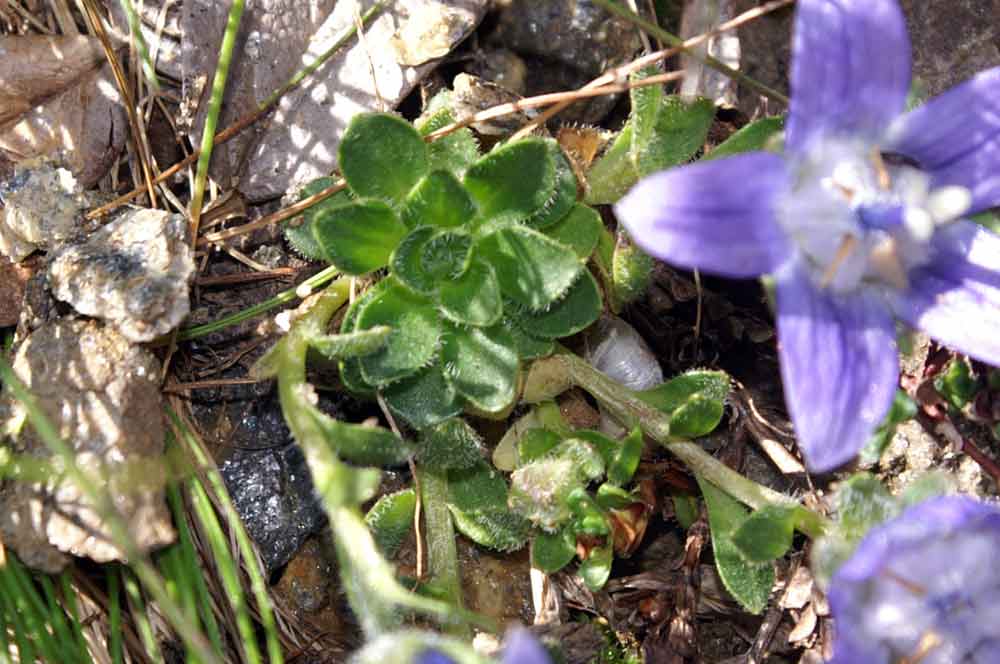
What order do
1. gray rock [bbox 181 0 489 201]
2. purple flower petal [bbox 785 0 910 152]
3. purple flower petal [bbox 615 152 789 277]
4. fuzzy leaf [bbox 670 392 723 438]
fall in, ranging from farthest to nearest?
gray rock [bbox 181 0 489 201]
fuzzy leaf [bbox 670 392 723 438]
purple flower petal [bbox 785 0 910 152]
purple flower petal [bbox 615 152 789 277]

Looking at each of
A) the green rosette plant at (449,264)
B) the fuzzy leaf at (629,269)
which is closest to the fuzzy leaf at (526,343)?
the green rosette plant at (449,264)

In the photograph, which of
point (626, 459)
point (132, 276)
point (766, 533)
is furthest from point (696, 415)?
point (132, 276)

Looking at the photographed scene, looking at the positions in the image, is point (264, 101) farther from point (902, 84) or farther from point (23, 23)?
point (902, 84)

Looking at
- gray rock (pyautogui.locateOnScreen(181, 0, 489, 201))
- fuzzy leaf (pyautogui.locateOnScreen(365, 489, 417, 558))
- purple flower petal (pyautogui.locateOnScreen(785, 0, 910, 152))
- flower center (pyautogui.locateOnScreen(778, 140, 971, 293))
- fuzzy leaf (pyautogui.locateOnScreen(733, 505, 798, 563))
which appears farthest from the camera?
gray rock (pyautogui.locateOnScreen(181, 0, 489, 201))

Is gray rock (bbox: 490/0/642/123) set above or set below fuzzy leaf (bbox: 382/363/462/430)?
above

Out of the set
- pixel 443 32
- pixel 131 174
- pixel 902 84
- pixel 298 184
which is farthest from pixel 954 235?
pixel 131 174

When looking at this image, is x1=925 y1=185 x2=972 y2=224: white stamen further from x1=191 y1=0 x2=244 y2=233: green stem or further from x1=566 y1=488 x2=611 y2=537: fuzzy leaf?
x1=191 y1=0 x2=244 y2=233: green stem

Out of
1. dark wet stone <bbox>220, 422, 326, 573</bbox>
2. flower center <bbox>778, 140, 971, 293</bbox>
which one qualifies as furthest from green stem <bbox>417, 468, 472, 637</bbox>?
flower center <bbox>778, 140, 971, 293</bbox>
